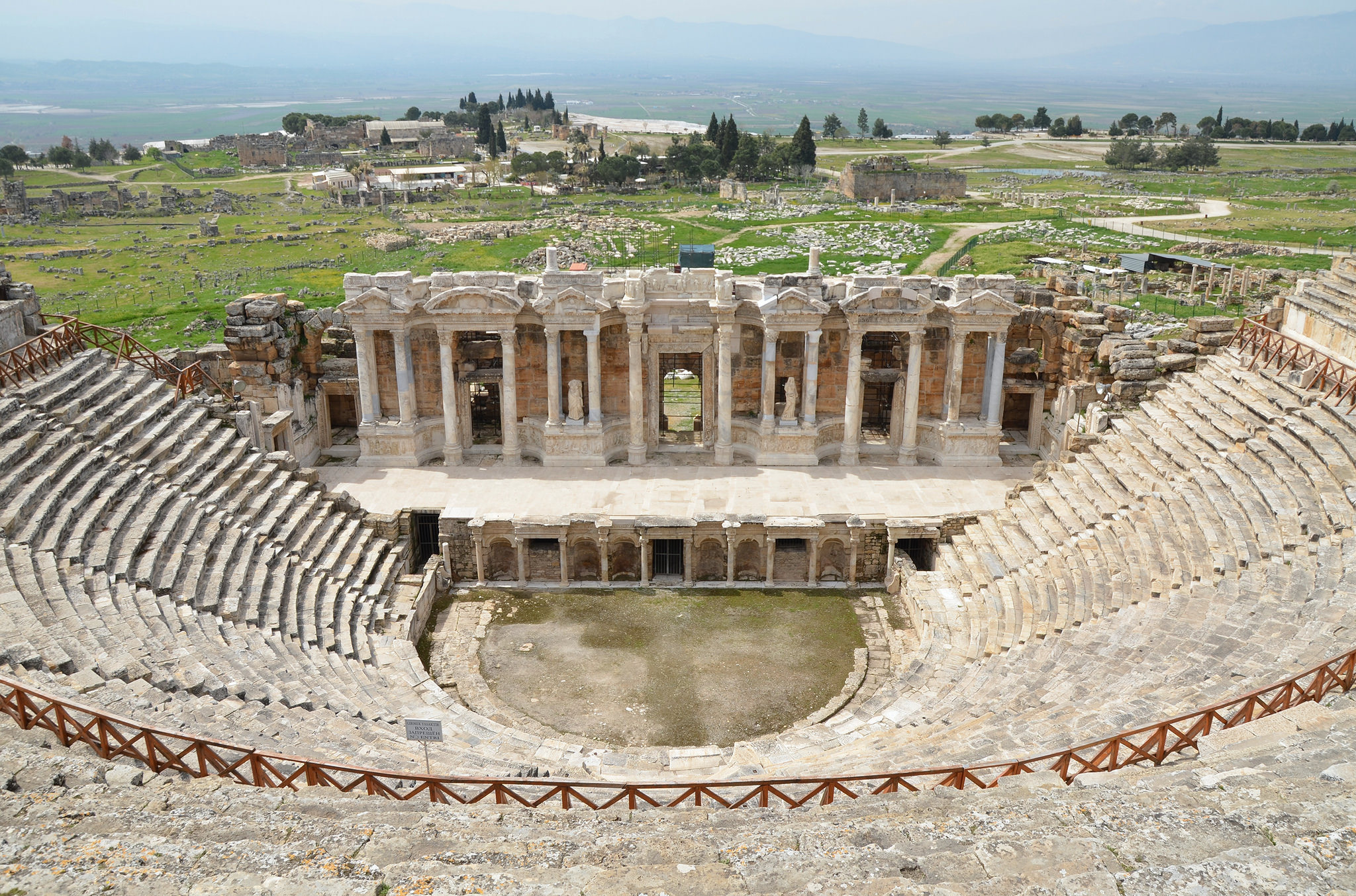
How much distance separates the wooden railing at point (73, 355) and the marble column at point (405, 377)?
14.9 feet

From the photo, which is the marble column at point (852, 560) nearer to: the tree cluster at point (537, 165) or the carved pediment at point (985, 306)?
the carved pediment at point (985, 306)

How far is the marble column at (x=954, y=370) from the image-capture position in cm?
2812

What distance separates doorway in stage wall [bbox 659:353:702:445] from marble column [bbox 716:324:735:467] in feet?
3.65

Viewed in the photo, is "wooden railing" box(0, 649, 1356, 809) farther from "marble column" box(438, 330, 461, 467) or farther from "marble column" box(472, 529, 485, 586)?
"marble column" box(438, 330, 461, 467)

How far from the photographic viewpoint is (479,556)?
984 inches

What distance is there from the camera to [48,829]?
9312 millimetres

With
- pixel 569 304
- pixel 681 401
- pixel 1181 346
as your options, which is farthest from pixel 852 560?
pixel 681 401

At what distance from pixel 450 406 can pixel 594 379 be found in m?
4.14

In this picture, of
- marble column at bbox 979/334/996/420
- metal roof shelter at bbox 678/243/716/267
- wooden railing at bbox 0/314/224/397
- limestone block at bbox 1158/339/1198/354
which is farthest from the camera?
metal roof shelter at bbox 678/243/716/267

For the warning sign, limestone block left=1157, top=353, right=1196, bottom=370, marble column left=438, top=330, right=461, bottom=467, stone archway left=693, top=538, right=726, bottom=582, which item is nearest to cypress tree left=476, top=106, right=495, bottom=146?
marble column left=438, top=330, right=461, bottom=467

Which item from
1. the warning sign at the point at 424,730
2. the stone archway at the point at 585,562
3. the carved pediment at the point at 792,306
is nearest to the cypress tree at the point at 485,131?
the carved pediment at the point at 792,306

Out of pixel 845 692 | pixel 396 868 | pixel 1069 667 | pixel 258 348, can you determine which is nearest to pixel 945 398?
pixel 845 692

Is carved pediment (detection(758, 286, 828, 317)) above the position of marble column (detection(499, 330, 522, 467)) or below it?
above

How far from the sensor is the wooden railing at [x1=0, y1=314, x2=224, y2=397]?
20.7 metres
